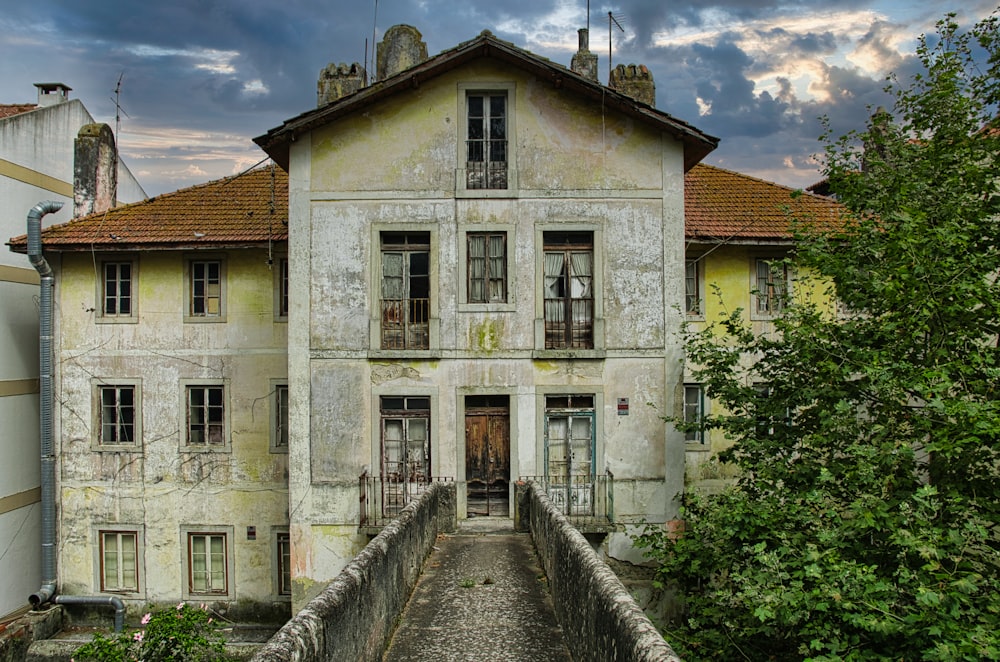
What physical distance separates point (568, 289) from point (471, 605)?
6938 mm

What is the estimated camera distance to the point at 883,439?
34.8 feet

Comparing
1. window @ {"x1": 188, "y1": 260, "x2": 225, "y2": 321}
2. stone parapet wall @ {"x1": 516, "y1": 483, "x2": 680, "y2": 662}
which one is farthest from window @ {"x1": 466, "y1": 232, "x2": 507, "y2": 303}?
window @ {"x1": 188, "y1": 260, "x2": 225, "y2": 321}

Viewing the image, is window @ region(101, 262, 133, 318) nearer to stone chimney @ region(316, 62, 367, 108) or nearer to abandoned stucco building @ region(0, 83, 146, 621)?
abandoned stucco building @ region(0, 83, 146, 621)

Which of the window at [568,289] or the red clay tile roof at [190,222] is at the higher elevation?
the red clay tile roof at [190,222]

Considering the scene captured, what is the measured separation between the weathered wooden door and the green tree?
3.14m

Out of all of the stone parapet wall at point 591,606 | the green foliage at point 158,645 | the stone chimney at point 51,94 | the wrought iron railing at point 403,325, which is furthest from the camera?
the stone chimney at point 51,94

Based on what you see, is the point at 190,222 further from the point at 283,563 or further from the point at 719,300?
the point at 719,300

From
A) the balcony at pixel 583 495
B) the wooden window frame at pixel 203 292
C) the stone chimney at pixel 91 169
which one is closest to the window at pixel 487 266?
the balcony at pixel 583 495

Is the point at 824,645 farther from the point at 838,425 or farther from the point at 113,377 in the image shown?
the point at 113,377

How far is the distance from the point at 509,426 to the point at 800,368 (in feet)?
17.2

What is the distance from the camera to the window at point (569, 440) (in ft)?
48.1

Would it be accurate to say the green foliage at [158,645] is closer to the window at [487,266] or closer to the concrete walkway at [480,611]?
the concrete walkway at [480,611]

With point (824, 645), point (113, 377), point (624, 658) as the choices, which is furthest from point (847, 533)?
point (113, 377)

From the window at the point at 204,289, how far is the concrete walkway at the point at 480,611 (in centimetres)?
855
